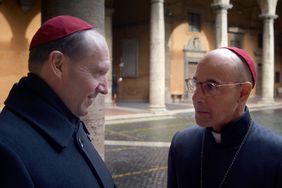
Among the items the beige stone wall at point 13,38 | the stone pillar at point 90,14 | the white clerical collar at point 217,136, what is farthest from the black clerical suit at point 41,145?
the beige stone wall at point 13,38

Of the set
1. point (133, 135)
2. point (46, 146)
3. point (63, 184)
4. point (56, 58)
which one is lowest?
point (133, 135)

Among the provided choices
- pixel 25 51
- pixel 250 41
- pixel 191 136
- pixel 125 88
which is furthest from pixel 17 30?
pixel 250 41

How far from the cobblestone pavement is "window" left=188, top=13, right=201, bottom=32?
9.47m

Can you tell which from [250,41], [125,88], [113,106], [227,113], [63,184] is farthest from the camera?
[250,41]

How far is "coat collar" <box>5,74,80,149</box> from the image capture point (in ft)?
4.61

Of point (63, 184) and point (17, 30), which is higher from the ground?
point (17, 30)

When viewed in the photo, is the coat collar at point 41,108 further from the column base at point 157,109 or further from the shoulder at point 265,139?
the column base at point 157,109

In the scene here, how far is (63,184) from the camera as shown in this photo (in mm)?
1349

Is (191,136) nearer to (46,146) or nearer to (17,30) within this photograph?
(46,146)

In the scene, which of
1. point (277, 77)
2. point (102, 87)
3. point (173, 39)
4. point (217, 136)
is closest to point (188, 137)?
point (217, 136)

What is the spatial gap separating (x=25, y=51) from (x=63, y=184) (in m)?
13.5

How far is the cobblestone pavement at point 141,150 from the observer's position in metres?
6.06

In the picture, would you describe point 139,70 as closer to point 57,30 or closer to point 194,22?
point 194,22

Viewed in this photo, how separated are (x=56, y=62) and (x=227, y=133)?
85cm
